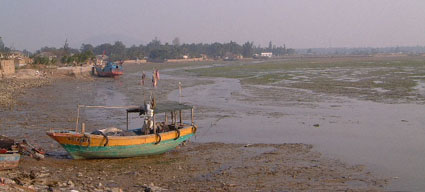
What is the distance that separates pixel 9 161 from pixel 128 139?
3.49 meters

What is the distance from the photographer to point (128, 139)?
1351 cm

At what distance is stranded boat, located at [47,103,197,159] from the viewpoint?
13.0m

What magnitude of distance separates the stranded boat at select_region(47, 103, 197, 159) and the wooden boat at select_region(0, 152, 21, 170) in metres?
1.77

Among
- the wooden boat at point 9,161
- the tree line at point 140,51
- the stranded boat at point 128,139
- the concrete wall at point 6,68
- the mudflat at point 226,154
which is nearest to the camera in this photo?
the wooden boat at point 9,161

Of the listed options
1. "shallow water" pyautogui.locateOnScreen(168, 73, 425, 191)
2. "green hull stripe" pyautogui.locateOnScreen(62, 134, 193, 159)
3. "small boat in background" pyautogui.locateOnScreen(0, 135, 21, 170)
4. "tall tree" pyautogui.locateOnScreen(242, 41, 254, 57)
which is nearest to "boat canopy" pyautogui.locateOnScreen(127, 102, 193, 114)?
"green hull stripe" pyautogui.locateOnScreen(62, 134, 193, 159)

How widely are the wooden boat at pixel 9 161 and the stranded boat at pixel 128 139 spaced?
1770mm

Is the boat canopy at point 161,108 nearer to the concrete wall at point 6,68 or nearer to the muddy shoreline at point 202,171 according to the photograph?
the muddy shoreline at point 202,171

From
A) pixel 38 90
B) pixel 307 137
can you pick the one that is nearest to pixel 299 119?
pixel 307 137

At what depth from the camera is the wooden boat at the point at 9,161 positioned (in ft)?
35.4

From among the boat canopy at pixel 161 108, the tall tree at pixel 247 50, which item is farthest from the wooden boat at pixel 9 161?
the tall tree at pixel 247 50

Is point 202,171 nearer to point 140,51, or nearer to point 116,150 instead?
point 116,150

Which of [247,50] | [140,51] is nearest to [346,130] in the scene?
[140,51]

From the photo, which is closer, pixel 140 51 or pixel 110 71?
pixel 110 71

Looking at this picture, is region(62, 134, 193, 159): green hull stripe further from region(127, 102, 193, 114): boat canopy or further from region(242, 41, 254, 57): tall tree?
region(242, 41, 254, 57): tall tree
